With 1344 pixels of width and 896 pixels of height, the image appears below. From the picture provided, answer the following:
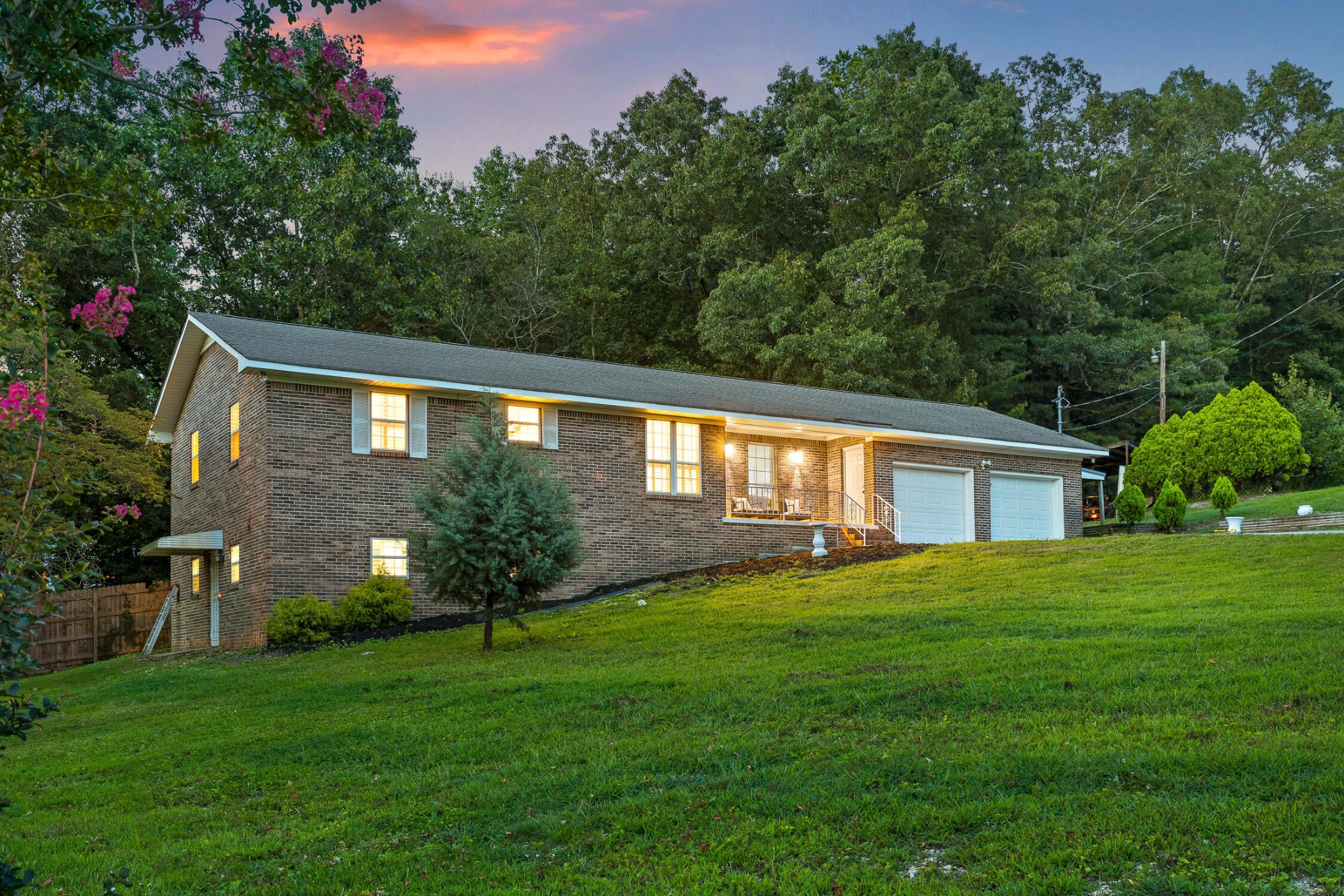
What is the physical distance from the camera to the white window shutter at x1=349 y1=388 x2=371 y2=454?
63.8 ft

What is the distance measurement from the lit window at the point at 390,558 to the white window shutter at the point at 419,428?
1641 mm

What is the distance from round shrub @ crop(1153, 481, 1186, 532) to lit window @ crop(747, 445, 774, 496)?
28.2ft

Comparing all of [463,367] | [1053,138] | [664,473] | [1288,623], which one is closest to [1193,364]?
[1053,138]

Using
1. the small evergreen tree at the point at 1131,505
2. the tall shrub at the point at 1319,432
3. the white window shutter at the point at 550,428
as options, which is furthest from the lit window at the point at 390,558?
the tall shrub at the point at 1319,432

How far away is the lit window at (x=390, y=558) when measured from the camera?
765 inches

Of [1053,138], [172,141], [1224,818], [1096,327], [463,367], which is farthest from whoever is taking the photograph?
[1053,138]

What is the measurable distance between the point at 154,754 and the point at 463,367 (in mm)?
12320

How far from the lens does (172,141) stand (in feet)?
104

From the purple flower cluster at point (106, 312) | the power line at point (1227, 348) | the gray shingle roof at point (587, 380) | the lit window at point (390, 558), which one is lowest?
the lit window at point (390, 558)

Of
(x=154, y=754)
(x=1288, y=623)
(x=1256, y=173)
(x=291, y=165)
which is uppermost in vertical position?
(x=1256, y=173)

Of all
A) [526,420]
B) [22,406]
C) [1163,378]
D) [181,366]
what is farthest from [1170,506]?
[22,406]

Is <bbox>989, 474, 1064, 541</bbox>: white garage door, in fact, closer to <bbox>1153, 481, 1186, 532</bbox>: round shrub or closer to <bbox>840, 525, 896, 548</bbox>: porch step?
<bbox>1153, 481, 1186, 532</bbox>: round shrub

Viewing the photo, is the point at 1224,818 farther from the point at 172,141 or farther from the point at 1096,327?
the point at 1096,327

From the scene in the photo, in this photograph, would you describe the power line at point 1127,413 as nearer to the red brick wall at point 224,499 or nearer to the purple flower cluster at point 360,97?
the red brick wall at point 224,499
